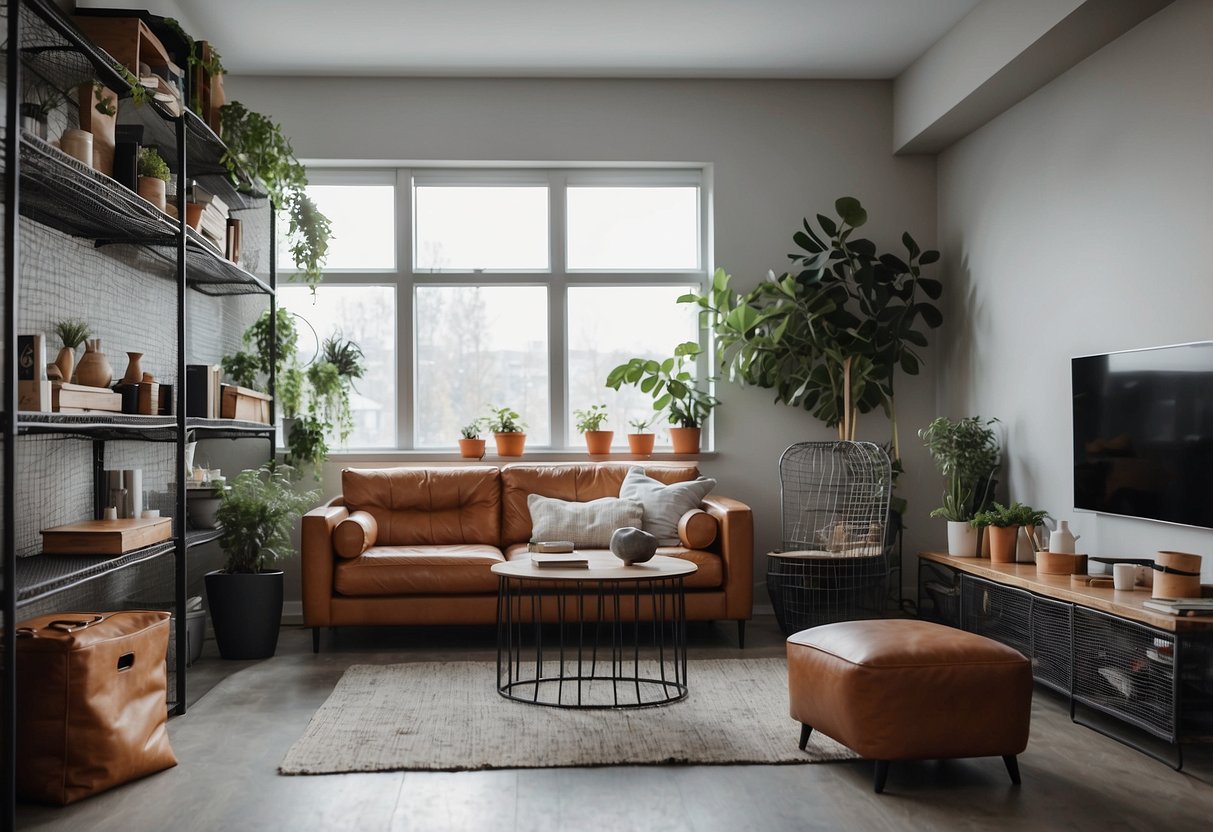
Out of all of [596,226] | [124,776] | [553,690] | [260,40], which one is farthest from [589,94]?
[124,776]

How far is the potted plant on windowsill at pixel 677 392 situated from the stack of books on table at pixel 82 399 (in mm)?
2868

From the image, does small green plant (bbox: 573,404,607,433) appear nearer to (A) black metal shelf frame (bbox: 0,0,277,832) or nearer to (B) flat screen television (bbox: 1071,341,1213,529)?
(A) black metal shelf frame (bbox: 0,0,277,832)

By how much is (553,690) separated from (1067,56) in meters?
3.37

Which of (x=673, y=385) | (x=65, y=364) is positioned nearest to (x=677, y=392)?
(x=673, y=385)

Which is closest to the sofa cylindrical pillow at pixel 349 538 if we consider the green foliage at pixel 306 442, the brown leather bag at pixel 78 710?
the green foliage at pixel 306 442

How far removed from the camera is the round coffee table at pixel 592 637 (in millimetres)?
3637

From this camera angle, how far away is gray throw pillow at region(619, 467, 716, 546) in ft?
16.4

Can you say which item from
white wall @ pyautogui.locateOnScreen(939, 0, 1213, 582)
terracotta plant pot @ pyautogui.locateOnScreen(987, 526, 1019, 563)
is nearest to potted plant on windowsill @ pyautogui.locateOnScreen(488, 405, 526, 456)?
white wall @ pyautogui.locateOnScreen(939, 0, 1213, 582)

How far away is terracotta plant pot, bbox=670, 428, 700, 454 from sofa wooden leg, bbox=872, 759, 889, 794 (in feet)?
9.68

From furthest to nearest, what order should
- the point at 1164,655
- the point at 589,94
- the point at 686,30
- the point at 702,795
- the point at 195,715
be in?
the point at 589,94 < the point at 686,30 < the point at 195,715 < the point at 1164,655 < the point at 702,795

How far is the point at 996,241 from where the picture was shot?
5051mm

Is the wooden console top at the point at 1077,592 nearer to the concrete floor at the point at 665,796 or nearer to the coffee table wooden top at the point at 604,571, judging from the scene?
the concrete floor at the point at 665,796

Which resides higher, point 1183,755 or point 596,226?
point 596,226

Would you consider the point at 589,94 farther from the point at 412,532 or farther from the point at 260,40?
the point at 412,532
